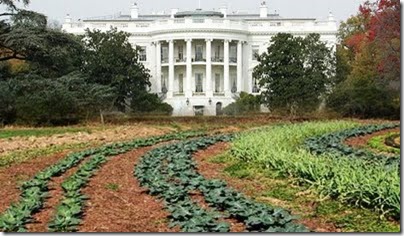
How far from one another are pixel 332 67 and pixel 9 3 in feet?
50.3

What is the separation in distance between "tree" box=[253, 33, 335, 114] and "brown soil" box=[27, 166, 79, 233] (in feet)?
73.3

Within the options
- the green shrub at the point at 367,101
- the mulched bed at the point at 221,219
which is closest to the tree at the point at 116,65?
the green shrub at the point at 367,101

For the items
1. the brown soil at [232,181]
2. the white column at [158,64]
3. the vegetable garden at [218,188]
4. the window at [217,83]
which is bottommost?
the brown soil at [232,181]

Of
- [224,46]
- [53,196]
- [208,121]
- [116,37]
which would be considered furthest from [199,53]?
[53,196]

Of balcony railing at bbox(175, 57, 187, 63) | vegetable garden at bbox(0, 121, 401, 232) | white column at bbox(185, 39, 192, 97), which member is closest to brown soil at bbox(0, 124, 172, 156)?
vegetable garden at bbox(0, 121, 401, 232)

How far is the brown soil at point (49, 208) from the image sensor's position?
21.2 feet

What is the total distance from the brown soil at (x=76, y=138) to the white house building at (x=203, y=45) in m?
26.2

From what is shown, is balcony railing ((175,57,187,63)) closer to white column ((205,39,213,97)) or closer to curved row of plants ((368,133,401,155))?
white column ((205,39,213,97))

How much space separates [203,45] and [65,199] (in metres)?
42.7

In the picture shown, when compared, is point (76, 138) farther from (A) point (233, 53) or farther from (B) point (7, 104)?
(A) point (233, 53)

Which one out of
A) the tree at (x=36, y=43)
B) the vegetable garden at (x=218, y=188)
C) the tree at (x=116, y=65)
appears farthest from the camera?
the tree at (x=116, y=65)

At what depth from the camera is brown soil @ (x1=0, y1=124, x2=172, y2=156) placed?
16.0 meters

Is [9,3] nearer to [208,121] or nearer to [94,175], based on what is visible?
[208,121]

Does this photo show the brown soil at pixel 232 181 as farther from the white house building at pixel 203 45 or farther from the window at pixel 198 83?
the window at pixel 198 83
